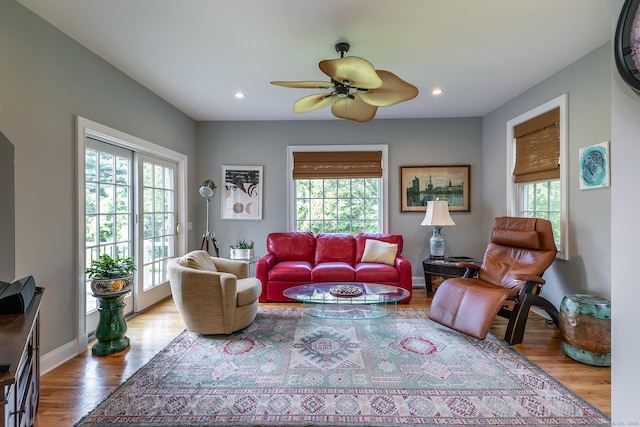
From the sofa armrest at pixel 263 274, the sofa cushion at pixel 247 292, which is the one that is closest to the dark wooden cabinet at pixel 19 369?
the sofa cushion at pixel 247 292

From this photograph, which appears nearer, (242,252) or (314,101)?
(314,101)

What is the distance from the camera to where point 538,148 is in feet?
11.0

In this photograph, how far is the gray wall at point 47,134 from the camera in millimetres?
1989

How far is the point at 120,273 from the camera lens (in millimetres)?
2467

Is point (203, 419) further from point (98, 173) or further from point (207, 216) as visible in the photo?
point (207, 216)

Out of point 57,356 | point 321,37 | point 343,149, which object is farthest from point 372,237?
point 57,356

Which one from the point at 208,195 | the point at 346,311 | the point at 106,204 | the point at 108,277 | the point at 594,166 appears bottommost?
the point at 346,311

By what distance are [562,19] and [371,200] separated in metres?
2.97

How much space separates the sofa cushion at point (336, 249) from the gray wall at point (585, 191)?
2.31 meters

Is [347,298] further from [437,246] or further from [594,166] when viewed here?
[594,166]

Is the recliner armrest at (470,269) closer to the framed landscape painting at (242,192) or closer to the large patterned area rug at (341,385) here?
the large patterned area rug at (341,385)

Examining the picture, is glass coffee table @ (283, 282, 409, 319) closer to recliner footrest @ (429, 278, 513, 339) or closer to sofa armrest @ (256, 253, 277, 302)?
recliner footrest @ (429, 278, 513, 339)

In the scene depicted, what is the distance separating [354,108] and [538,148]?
2303 mm

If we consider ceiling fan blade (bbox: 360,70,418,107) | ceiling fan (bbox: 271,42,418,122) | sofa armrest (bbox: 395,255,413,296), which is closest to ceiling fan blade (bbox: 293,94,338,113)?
ceiling fan (bbox: 271,42,418,122)
